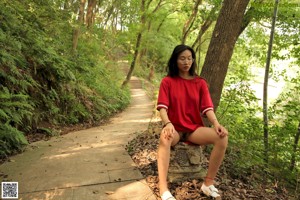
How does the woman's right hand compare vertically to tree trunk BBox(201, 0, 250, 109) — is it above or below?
below

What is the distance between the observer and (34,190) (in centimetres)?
340

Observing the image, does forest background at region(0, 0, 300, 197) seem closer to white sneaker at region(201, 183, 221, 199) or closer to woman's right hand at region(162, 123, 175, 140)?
white sneaker at region(201, 183, 221, 199)

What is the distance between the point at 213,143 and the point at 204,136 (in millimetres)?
130

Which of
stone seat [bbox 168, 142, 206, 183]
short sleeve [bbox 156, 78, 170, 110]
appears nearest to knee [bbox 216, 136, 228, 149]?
stone seat [bbox 168, 142, 206, 183]

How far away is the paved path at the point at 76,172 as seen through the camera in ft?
10.9

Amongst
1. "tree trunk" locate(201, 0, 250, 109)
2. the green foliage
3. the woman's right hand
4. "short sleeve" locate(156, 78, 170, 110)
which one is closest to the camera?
the woman's right hand

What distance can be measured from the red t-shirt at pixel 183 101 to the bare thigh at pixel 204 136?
0.07 meters

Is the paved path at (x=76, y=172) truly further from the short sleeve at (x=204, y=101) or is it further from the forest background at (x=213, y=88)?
the short sleeve at (x=204, y=101)

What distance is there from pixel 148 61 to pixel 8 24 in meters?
Result: 27.5

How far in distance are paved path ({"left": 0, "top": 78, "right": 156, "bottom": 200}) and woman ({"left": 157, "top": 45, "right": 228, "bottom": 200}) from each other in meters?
0.83

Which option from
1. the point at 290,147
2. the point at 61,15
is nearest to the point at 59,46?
the point at 61,15

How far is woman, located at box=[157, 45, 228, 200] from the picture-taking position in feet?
9.99

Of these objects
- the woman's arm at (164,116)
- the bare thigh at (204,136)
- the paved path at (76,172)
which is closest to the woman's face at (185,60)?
the woman's arm at (164,116)

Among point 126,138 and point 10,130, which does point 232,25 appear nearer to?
point 126,138
